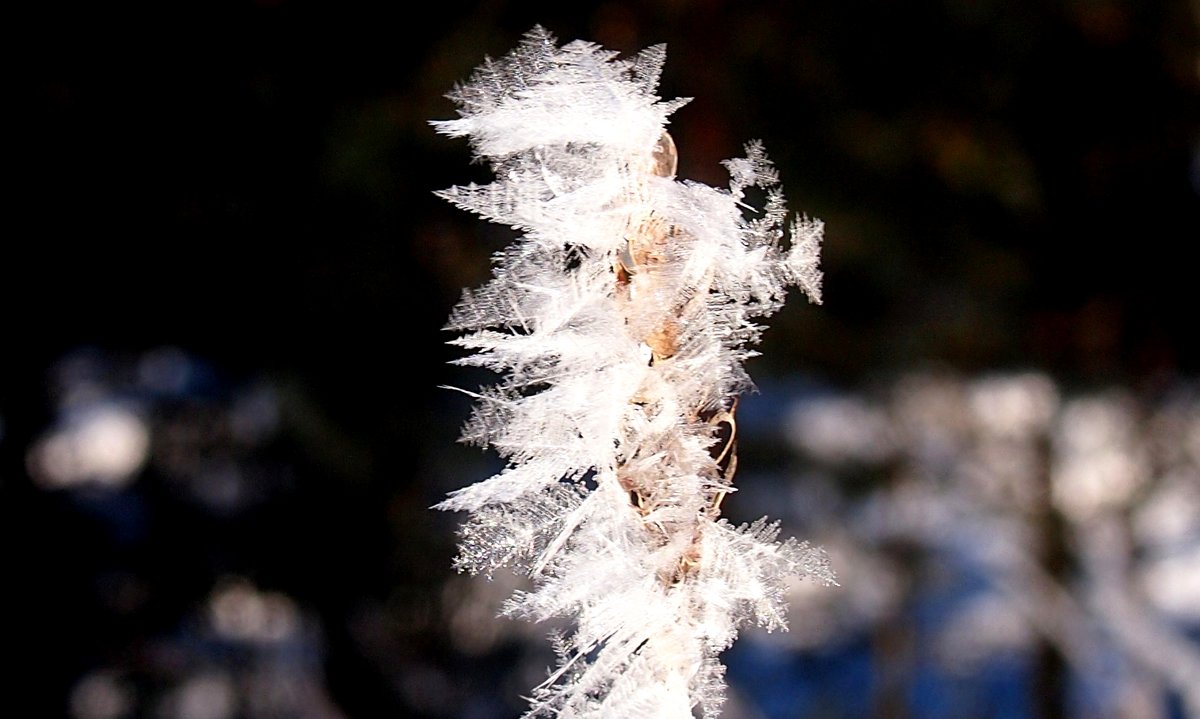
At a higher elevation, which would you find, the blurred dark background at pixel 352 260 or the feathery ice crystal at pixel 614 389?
the blurred dark background at pixel 352 260

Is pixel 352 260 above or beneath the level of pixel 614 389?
above

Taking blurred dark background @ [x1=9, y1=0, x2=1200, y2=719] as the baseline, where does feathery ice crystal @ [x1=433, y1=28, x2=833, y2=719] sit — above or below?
below

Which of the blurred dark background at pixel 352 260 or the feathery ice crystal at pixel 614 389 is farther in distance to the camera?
the blurred dark background at pixel 352 260

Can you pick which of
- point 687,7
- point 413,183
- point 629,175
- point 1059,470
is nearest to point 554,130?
point 629,175

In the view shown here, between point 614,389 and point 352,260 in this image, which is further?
point 352,260
